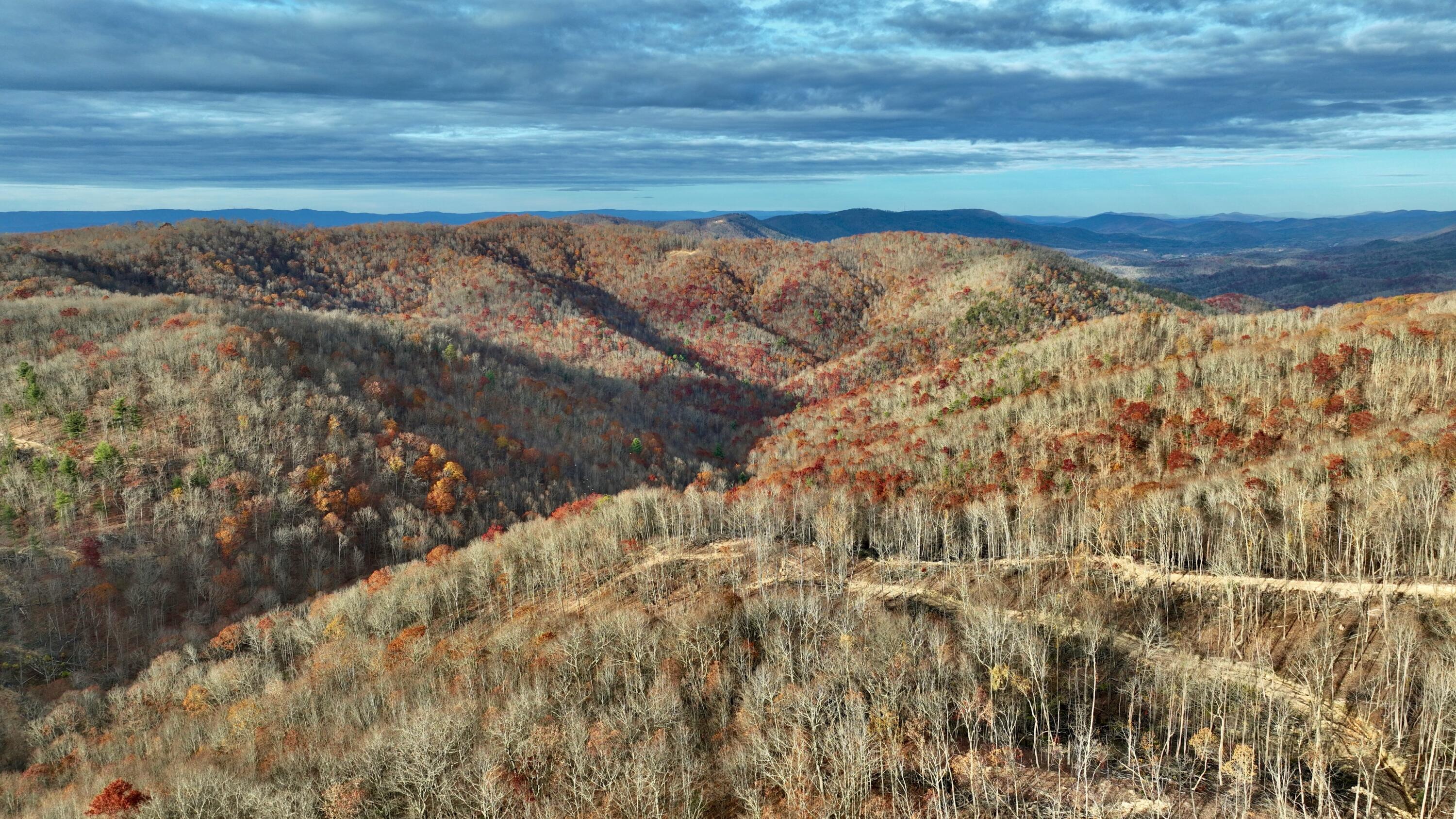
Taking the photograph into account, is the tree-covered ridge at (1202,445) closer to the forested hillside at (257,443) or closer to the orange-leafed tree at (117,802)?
the forested hillside at (257,443)

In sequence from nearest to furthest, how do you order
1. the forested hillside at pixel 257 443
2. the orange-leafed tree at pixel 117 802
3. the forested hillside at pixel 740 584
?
the forested hillside at pixel 740 584 < the orange-leafed tree at pixel 117 802 < the forested hillside at pixel 257 443

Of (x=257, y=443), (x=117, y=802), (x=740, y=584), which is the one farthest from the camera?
(x=257, y=443)

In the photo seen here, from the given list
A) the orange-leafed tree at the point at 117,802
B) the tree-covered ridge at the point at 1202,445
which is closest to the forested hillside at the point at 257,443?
the tree-covered ridge at the point at 1202,445

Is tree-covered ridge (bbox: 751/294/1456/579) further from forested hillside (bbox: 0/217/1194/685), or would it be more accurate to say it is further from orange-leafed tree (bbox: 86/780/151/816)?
orange-leafed tree (bbox: 86/780/151/816)

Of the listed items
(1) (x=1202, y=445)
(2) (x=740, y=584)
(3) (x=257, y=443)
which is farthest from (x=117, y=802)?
(1) (x=1202, y=445)

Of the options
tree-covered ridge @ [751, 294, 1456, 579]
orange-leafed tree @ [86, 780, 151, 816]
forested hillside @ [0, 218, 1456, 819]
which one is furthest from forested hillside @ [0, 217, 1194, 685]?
orange-leafed tree @ [86, 780, 151, 816]

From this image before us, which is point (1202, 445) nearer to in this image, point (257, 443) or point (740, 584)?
point (740, 584)

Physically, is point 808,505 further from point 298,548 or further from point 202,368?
point 202,368

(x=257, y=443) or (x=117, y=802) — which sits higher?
(x=257, y=443)

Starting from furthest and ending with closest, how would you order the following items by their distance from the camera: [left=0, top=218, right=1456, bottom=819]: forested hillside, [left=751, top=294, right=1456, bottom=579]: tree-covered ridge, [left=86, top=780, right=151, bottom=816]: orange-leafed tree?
[left=751, top=294, right=1456, bottom=579]: tree-covered ridge
[left=86, top=780, right=151, bottom=816]: orange-leafed tree
[left=0, top=218, right=1456, bottom=819]: forested hillside
